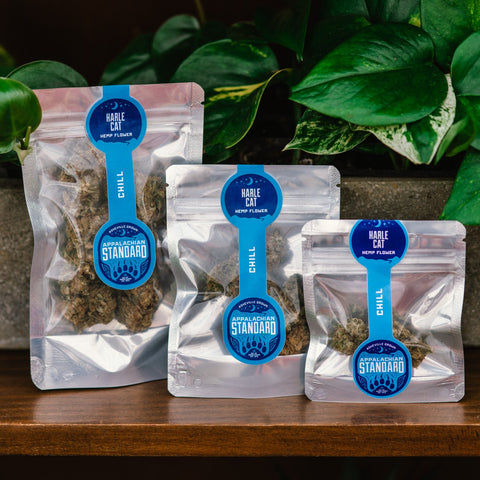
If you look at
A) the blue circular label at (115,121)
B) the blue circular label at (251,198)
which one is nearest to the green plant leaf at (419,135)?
the blue circular label at (251,198)

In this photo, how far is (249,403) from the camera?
1.87 feet

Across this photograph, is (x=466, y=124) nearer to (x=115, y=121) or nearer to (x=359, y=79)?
(x=359, y=79)

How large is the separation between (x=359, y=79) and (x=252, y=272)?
9.0 inches

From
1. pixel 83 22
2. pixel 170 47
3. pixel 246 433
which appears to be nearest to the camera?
pixel 246 433

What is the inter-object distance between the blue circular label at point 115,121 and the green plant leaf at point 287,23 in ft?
0.60

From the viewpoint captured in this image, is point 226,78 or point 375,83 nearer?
point 375,83

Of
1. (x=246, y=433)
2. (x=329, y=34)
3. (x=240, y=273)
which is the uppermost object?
(x=329, y=34)

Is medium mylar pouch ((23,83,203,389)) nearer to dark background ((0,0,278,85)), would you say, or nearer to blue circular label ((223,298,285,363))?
blue circular label ((223,298,285,363))

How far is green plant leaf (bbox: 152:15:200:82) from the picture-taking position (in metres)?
0.75

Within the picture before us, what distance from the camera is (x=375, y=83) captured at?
0.54m

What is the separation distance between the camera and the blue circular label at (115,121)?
0.61 metres

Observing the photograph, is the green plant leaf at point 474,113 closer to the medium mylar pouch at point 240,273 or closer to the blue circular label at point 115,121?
the medium mylar pouch at point 240,273

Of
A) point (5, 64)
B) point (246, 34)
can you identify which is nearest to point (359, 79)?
point (246, 34)
